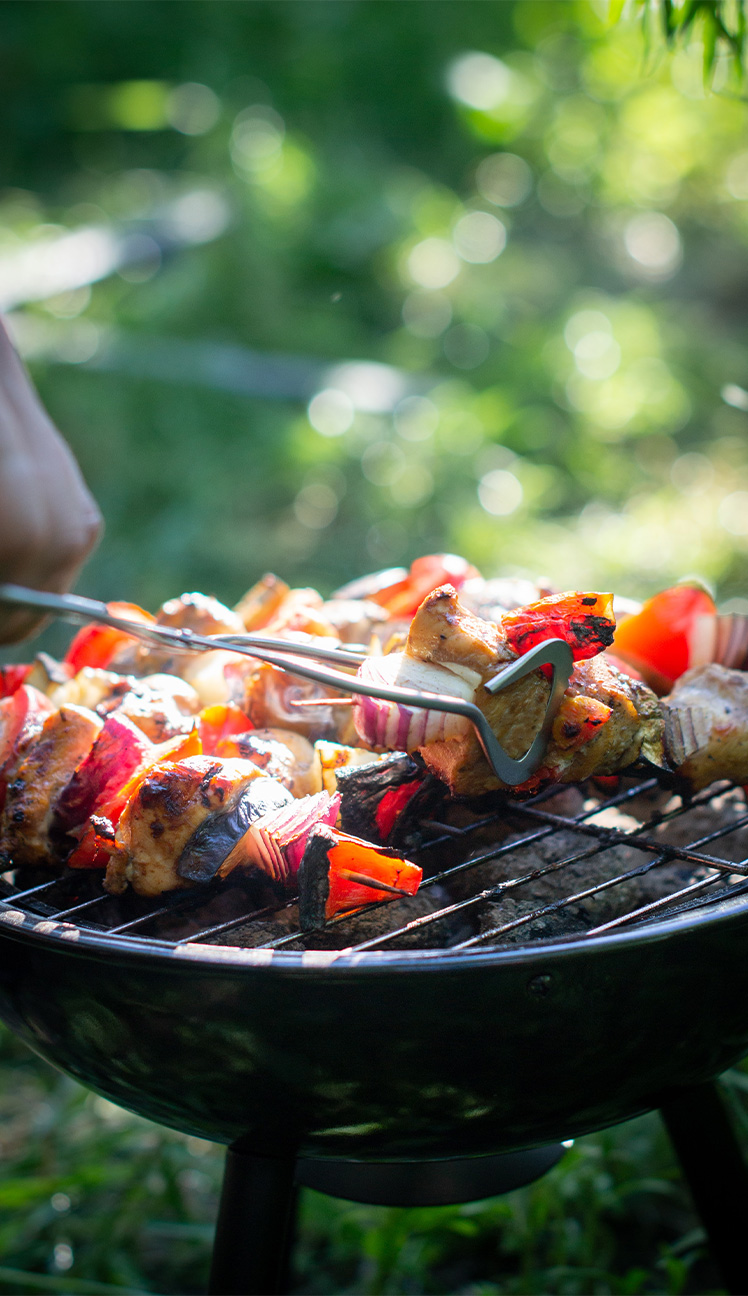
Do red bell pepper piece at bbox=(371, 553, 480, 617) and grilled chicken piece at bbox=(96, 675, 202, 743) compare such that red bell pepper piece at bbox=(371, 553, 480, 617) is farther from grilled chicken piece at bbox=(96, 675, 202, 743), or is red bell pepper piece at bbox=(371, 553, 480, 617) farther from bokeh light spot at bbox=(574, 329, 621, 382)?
bokeh light spot at bbox=(574, 329, 621, 382)

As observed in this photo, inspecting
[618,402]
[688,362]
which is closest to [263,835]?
[618,402]

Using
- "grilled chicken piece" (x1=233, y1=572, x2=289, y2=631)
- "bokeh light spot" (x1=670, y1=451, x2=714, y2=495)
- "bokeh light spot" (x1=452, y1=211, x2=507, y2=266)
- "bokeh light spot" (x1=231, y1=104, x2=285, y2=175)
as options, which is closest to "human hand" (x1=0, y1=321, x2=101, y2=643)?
"grilled chicken piece" (x1=233, y1=572, x2=289, y2=631)

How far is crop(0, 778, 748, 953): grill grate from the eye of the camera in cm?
111

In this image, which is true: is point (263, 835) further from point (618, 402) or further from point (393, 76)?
point (393, 76)

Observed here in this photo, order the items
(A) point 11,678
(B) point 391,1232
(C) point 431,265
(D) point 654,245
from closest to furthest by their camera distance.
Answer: (A) point 11,678 < (B) point 391,1232 < (C) point 431,265 < (D) point 654,245

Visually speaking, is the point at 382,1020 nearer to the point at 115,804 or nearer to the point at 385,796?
the point at 385,796

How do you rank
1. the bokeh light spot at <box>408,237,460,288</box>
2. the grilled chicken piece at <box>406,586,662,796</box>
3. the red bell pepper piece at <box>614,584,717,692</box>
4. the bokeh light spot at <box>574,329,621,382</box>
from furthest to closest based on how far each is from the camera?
the bokeh light spot at <box>408,237,460,288</box> → the bokeh light spot at <box>574,329,621,382</box> → the red bell pepper piece at <box>614,584,717,692</box> → the grilled chicken piece at <box>406,586,662,796</box>

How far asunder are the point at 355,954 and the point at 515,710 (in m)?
0.38

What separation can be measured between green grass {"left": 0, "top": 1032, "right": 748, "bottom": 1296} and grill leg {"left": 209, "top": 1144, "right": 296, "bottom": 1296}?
0.80 m

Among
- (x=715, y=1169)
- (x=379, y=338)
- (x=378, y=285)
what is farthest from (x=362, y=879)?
(x=378, y=285)

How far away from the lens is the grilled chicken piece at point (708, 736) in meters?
1.27

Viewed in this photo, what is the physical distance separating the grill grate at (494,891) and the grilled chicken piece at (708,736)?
2.4 inches

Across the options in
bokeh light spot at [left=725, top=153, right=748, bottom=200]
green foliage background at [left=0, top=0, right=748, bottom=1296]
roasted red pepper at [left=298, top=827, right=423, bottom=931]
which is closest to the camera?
roasted red pepper at [left=298, top=827, right=423, bottom=931]

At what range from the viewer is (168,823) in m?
1.13
